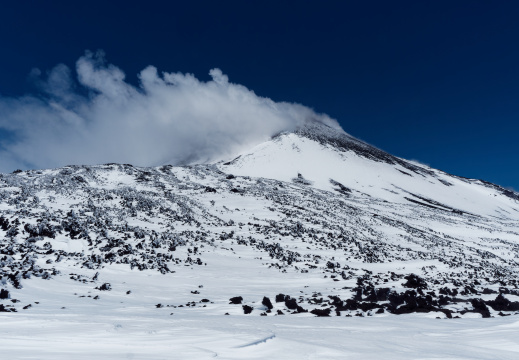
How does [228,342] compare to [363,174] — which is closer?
[228,342]

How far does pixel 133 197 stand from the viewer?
42375 millimetres

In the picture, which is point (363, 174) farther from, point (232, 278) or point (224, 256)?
point (232, 278)

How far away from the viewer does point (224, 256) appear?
26.0 meters

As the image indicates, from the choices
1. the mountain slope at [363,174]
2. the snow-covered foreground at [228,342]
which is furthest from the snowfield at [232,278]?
the mountain slope at [363,174]

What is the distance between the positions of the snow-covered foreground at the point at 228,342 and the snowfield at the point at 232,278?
4 cm

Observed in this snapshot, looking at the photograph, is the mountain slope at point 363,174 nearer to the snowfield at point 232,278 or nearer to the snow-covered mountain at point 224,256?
the snow-covered mountain at point 224,256

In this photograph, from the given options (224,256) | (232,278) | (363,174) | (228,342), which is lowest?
(228,342)

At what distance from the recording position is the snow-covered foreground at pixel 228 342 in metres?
5.03

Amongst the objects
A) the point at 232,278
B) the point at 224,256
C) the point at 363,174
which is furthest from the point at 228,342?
the point at 363,174

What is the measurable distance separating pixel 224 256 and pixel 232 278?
5.68 metres

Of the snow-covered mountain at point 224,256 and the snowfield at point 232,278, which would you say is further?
the snow-covered mountain at point 224,256

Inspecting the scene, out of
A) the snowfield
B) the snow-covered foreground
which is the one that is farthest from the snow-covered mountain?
the snow-covered foreground

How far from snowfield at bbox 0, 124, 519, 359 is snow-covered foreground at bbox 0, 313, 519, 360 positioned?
0.04 m

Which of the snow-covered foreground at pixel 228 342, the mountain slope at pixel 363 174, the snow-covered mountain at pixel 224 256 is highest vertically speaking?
the mountain slope at pixel 363 174
